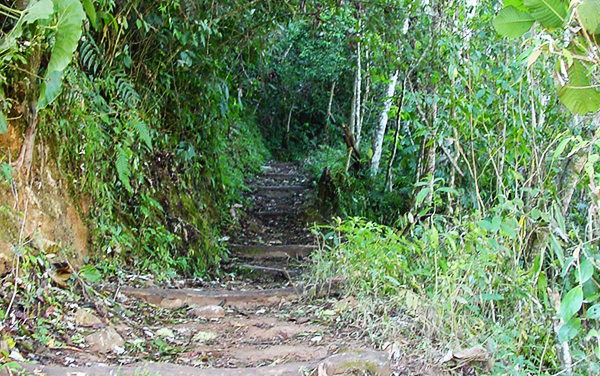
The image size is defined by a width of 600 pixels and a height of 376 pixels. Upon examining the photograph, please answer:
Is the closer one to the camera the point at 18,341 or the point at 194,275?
the point at 18,341

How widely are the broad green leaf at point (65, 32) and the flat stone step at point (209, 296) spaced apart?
181 centimetres

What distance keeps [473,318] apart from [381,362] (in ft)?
2.23

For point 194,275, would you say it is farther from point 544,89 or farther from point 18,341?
point 544,89

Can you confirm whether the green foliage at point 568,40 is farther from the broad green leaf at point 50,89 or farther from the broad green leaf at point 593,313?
the broad green leaf at point 50,89

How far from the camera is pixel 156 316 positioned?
12.5ft

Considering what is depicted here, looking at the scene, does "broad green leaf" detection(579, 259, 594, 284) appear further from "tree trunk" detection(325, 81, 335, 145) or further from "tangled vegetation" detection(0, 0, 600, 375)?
"tree trunk" detection(325, 81, 335, 145)

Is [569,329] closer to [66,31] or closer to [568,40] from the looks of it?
[568,40]

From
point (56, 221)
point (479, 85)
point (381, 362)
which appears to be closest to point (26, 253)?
point (56, 221)

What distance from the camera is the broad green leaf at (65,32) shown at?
2.76 meters

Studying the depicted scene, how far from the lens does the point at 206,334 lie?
3.54 meters

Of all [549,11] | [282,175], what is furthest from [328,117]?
[549,11]

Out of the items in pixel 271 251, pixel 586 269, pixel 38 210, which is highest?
pixel 38 210

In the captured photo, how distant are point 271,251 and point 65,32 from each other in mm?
4468

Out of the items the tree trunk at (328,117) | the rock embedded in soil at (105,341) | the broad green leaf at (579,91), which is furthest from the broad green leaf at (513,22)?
the tree trunk at (328,117)
